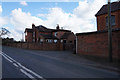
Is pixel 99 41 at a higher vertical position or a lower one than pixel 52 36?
lower

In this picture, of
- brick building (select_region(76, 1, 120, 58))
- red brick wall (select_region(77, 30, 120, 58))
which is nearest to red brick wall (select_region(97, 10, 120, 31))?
brick building (select_region(76, 1, 120, 58))

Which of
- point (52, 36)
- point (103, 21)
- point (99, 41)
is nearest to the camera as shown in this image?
point (99, 41)

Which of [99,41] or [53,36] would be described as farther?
[53,36]

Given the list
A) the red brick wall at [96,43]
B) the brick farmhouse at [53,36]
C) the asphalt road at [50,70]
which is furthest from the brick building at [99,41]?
the brick farmhouse at [53,36]

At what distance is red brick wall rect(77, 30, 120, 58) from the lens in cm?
1124

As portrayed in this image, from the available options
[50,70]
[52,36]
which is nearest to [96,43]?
[50,70]

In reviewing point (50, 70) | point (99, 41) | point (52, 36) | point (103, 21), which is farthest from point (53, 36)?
point (50, 70)

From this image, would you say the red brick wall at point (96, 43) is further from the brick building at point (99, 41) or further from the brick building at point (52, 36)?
the brick building at point (52, 36)

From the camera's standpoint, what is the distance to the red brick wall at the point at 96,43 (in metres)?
11.2

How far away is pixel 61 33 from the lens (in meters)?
42.0

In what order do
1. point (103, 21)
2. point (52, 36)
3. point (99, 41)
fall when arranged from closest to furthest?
point (99, 41), point (103, 21), point (52, 36)

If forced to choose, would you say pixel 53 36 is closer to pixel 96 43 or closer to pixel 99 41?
pixel 96 43

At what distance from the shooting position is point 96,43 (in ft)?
44.4

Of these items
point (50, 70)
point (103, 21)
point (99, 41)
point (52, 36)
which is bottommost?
point (50, 70)
